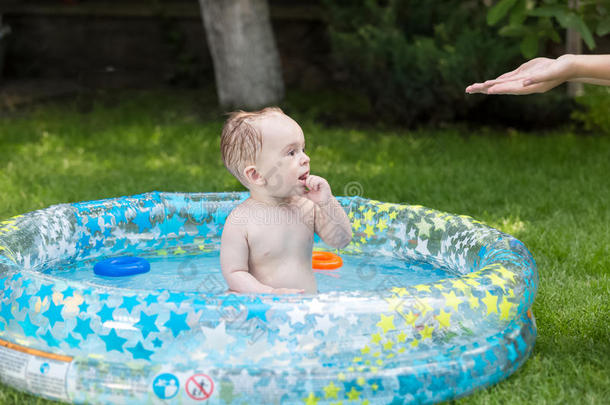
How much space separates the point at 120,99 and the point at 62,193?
427cm

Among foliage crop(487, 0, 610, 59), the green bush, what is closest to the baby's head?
foliage crop(487, 0, 610, 59)

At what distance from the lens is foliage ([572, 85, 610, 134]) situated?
6.96m

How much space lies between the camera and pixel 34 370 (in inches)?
89.0

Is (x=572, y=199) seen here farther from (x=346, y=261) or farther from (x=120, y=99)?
(x=120, y=99)

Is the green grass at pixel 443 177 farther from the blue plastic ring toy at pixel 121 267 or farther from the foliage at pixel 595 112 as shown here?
the blue plastic ring toy at pixel 121 267

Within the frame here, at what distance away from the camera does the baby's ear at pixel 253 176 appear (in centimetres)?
273

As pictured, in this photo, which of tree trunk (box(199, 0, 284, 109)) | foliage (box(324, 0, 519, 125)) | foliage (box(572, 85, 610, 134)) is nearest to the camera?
foliage (box(324, 0, 519, 125))

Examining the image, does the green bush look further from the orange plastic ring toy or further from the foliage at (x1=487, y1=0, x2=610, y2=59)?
the orange plastic ring toy

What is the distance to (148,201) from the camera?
3809 mm

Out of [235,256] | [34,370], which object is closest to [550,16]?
[235,256]

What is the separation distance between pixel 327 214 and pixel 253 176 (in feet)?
1.03

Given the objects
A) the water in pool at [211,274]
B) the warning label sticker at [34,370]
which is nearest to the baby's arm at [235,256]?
the water in pool at [211,274]

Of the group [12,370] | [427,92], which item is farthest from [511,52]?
[12,370]

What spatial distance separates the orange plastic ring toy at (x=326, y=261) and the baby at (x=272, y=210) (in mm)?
695
